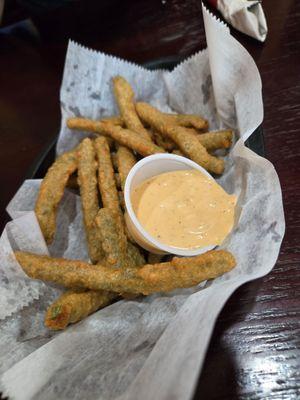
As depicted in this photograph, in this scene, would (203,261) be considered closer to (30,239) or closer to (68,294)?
(68,294)

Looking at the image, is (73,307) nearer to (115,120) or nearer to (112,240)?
(112,240)

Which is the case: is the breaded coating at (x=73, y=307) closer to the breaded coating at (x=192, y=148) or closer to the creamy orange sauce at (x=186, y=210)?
the creamy orange sauce at (x=186, y=210)

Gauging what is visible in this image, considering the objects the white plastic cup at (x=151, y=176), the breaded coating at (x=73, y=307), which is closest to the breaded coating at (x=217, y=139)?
the white plastic cup at (x=151, y=176)

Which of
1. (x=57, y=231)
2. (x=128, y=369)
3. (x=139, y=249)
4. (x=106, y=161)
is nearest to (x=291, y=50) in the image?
(x=106, y=161)

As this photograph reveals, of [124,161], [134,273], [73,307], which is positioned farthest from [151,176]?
[73,307]

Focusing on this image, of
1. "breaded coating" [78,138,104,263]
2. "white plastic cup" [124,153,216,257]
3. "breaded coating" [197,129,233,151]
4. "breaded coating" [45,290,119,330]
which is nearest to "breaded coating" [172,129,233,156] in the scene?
"breaded coating" [197,129,233,151]

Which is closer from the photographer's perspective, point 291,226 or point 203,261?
point 203,261

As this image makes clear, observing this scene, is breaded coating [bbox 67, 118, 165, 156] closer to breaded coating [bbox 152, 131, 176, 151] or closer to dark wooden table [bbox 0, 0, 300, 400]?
breaded coating [bbox 152, 131, 176, 151]
